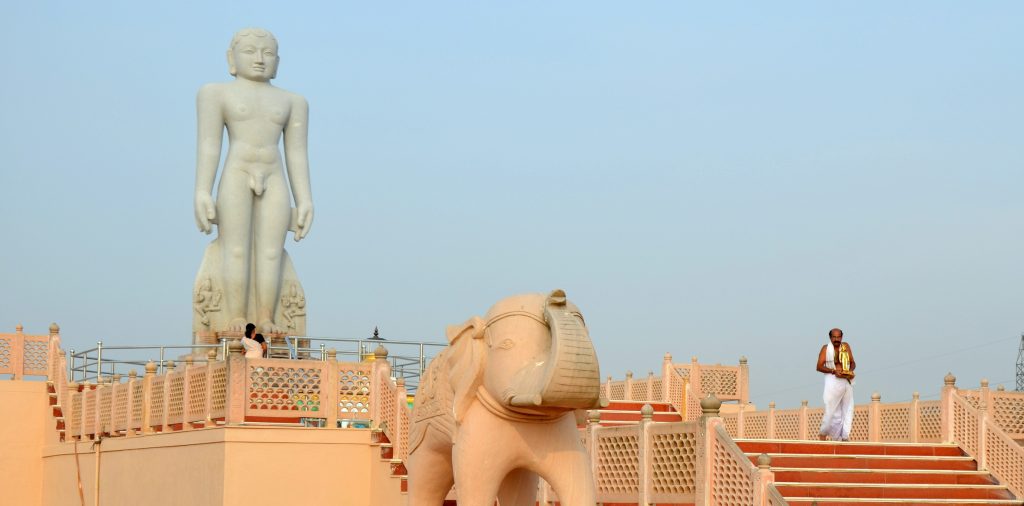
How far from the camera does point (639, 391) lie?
21141mm

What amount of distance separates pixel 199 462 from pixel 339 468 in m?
1.43

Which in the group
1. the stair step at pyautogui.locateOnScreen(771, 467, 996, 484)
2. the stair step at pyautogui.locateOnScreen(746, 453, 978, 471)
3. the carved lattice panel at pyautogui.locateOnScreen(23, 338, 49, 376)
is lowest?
the stair step at pyautogui.locateOnScreen(771, 467, 996, 484)

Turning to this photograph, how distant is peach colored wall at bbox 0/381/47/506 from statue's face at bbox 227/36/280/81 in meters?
5.00

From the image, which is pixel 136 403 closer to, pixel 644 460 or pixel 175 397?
pixel 175 397

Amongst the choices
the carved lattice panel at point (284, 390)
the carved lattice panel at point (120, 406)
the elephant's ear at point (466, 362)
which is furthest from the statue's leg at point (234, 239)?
the elephant's ear at point (466, 362)

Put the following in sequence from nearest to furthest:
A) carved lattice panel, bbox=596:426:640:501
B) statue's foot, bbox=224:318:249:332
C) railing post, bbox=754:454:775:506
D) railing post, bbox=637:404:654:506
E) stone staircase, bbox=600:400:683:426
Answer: railing post, bbox=754:454:775:506
railing post, bbox=637:404:654:506
carved lattice panel, bbox=596:426:640:501
stone staircase, bbox=600:400:683:426
statue's foot, bbox=224:318:249:332

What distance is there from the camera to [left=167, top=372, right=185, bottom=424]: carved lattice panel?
600 inches

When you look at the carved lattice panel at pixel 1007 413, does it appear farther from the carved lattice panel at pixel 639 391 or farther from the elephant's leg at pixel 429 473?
the elephant's leg at pixel 429 473

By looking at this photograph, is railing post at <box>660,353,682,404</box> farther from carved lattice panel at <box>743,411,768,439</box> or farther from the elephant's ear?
the elephant's ear

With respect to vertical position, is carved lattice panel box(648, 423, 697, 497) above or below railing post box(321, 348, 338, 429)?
below

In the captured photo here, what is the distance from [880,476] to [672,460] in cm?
269

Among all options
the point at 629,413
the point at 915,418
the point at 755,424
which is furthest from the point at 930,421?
the point at 755,424

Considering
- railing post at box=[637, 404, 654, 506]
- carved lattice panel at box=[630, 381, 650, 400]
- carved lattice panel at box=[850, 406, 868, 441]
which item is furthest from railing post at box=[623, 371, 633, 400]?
railing post at box=[637, 404, 654, 506]

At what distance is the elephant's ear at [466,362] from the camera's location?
28.3 ft
